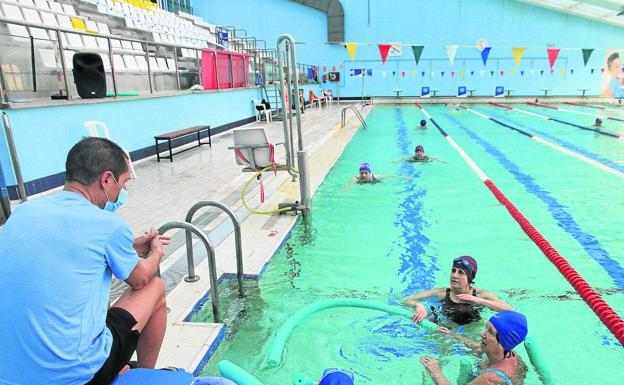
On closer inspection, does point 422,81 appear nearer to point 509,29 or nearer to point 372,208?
point 509,29

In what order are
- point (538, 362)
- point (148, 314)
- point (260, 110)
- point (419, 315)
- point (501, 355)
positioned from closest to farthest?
1. point (148, 314)
2. point (501, 355)
3. point (538, 362)
4. point (419, 315)
5. point (260, 110)

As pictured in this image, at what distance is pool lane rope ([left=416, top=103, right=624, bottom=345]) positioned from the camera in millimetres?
3084

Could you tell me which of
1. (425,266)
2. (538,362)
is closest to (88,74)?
(425,266)

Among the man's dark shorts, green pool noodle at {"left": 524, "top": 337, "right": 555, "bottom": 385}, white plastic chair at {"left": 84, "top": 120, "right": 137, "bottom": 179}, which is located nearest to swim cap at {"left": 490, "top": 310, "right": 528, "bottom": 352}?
green pool noodle at {"left": 524, "top": 337, "right": 555, "bottom": 385}

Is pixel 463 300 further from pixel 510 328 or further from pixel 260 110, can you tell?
pixel 260 110

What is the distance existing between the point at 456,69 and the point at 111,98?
22369 mm

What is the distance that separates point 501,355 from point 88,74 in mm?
7306

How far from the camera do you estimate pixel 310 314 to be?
3.33 meters

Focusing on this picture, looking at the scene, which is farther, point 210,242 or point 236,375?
point 210,242

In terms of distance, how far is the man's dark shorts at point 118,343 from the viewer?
1.73 meters

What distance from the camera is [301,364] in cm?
298

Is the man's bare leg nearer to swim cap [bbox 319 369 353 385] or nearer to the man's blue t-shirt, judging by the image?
the man's blue t-shirt

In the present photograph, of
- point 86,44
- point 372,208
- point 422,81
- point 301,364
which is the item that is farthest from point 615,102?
point 301,364

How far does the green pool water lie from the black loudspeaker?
4149mm
